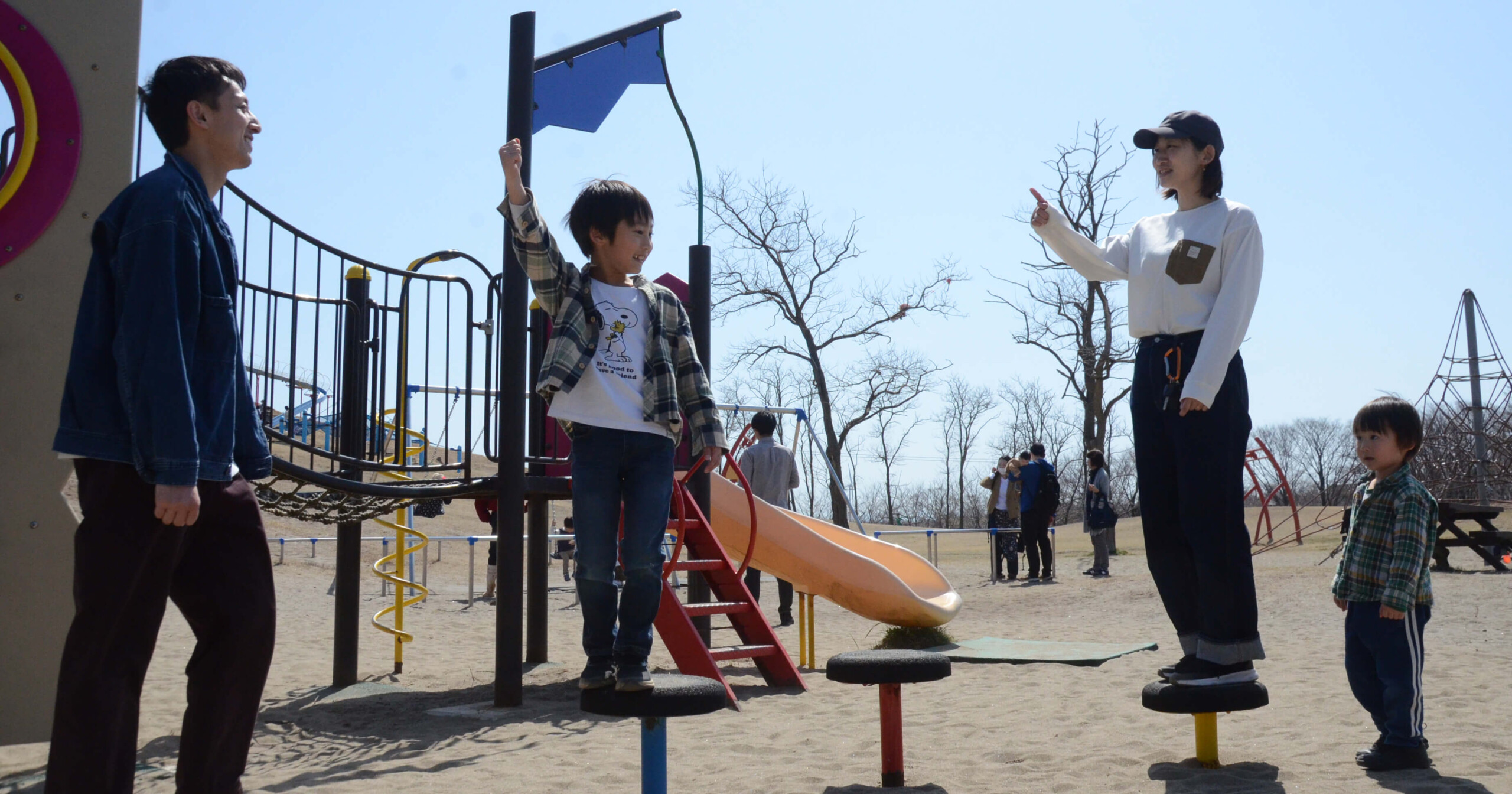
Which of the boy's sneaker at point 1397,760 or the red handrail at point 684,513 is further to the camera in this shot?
the red handrail at point 684,513

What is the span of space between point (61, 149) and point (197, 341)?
2549mm

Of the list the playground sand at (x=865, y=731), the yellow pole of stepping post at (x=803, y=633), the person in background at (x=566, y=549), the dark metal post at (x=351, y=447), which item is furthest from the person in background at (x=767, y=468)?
the person in background at (x=566, y=549)

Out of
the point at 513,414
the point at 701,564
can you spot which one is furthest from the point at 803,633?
the point at 513,414

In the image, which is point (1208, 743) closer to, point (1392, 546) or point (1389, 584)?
point (1389, 584)

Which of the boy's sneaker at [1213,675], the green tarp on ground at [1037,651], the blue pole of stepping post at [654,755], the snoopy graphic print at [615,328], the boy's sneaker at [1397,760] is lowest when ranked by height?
the green tarp on ground at [1037,651]

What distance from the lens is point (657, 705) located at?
3.06m

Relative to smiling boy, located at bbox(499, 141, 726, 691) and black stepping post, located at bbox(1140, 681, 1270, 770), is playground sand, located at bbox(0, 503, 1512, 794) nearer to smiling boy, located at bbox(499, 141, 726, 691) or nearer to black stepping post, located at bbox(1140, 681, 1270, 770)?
black stepping post, located at bbox(1140, 681, 1270, 770)

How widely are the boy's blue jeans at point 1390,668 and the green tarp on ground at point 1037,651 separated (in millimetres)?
3369

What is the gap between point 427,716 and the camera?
584 cm

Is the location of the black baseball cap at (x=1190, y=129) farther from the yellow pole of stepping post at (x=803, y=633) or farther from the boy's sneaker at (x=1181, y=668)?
the yellow pole of stepping post at (x=803, y=633)

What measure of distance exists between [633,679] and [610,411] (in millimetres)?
783

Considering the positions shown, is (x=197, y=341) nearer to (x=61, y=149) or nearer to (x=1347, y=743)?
(x=61, y=149)

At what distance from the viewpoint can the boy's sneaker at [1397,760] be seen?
3.81 metres

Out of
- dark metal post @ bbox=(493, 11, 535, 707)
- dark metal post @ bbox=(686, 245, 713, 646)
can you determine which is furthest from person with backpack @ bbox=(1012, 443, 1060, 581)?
dark metal post @ bbox=(493, 11, 535, 707)
